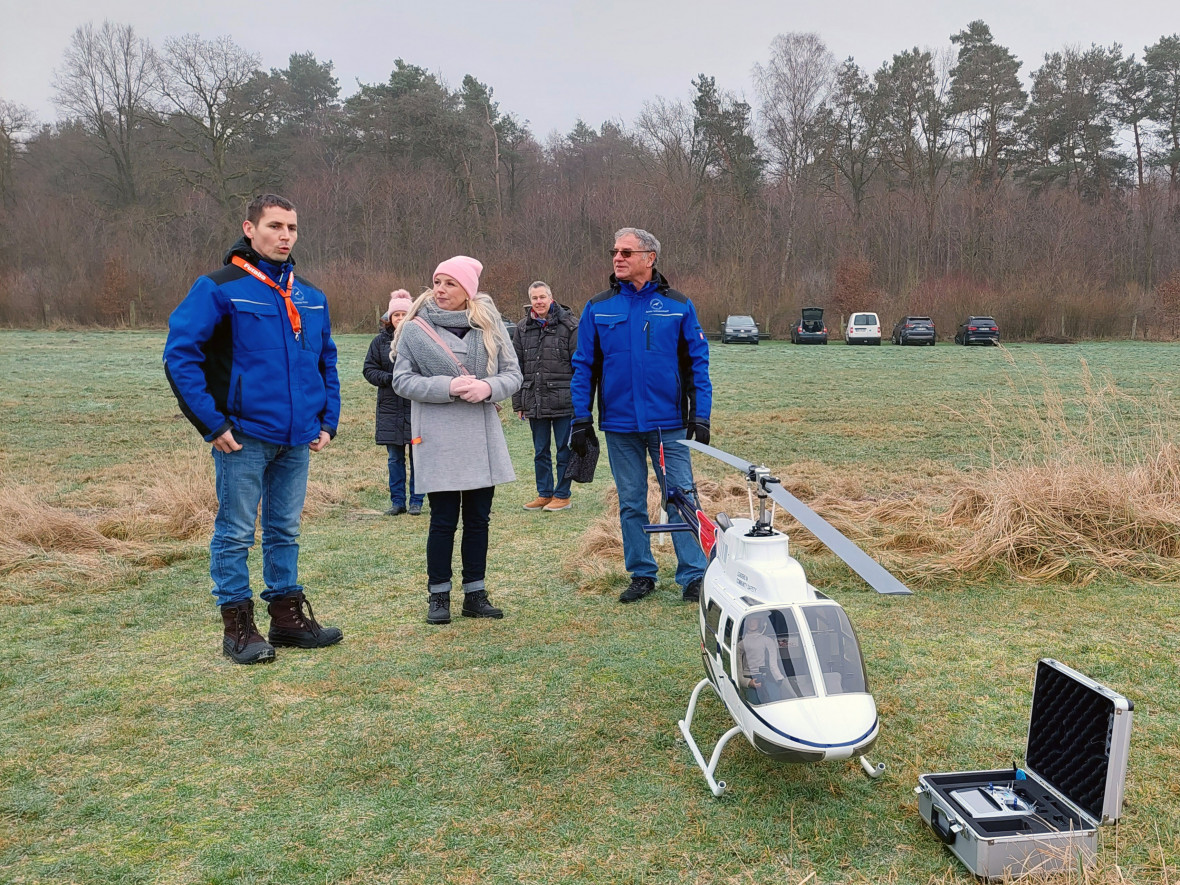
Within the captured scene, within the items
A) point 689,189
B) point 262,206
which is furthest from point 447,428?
point 689,189

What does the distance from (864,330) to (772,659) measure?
34.4 meters

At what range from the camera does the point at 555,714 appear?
362 centimetres

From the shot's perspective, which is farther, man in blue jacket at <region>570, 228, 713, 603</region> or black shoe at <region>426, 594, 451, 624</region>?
man in blue jacket at <region>570, 228, 713, 603</region>

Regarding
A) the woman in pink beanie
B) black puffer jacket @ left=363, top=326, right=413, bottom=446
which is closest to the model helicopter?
the woman in pink beanie

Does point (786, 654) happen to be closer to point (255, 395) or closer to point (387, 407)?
point (255, 395)

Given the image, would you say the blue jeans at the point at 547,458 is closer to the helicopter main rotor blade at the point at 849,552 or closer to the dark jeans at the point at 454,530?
the dark jeans at the point at 454,530

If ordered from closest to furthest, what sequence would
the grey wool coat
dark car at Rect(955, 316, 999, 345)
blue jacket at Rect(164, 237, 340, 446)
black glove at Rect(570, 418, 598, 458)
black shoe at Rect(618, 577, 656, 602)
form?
blue jacket at Rect(164, 237, 340, 446)
the grey wool coat
black shoe at Rect(618, 577, 656, 602)
black glove at Rect(570, 418, 598, 458)
dark car at Rect(955, 316, 999, 345)

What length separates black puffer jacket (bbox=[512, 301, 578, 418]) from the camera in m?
7.86

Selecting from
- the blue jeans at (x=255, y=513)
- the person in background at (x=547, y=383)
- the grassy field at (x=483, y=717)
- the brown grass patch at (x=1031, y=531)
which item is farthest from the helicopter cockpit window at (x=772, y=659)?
the person in background at (x=547, y=383)

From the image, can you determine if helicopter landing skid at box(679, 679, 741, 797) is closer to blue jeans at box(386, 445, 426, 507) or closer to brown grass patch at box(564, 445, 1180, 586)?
brown grass patch at box(564, 445, 1180, 586)

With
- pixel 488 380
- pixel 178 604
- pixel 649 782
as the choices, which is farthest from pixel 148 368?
pixel 649 782

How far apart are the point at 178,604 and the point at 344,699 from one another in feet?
6.67

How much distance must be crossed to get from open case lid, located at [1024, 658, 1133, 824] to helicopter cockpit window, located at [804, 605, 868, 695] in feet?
1.96

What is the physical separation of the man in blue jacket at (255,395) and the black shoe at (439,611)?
649mm
